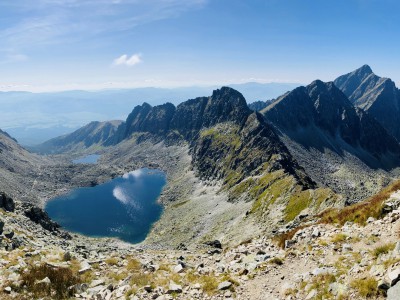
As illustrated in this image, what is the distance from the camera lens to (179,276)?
2908 centimetres

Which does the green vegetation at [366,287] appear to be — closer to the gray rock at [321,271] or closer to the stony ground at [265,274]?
the stony ground at [265,274]

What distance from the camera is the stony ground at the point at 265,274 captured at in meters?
19.6

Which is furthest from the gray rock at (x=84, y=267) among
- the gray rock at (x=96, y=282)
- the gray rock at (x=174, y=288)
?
the gray rock at (x=174, y=288)

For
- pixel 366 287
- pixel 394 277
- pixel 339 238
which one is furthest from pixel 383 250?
pixel 339 238

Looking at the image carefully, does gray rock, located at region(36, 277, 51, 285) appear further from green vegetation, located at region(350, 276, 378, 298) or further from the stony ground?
green vegetation, located at region(350, 276, 378, 298)

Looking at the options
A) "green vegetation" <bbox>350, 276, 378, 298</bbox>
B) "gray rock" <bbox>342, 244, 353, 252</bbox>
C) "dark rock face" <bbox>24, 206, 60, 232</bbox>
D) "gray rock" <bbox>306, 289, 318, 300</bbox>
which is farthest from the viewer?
"dark rock face" <bbox>24, 206, 60, 232</bbox>

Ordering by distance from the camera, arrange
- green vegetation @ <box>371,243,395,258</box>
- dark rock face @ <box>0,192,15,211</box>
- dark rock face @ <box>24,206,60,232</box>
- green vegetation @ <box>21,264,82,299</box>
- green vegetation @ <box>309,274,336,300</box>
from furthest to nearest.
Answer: dark rock face @ <box>24,206,60,232</box> → dark rock face @ <box>0,192,15,211</box> → green vegetation @ <box>21,264,82,299</box> → green vegetation @ <box>371,243,395,258</box> → green vegetation @ <box>309,274,336,300</box>

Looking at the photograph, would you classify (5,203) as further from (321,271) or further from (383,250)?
(383,250)

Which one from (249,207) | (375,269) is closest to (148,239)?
(249,207)

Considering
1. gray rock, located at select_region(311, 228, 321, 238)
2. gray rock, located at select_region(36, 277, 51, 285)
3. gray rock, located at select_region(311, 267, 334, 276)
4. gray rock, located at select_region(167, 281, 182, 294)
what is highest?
gray rock, located at select_region(311, 267, 334, 276)

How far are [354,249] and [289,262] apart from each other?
520 cm

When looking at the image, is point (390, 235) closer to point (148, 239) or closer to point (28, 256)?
point (28, 256)

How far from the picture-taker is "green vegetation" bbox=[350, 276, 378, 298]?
17328mm

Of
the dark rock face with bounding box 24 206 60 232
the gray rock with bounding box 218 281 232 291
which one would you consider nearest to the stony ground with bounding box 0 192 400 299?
the gray rock with bounding box 218 281 232 291
